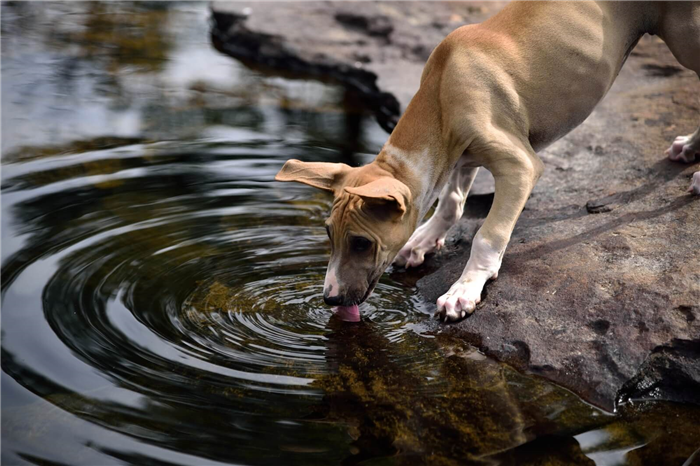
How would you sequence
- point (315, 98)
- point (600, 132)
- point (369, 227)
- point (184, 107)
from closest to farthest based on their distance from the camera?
1. point (369, 227)
2. point (600, 132)
3. point (184, 107)
4. point (315, 98)

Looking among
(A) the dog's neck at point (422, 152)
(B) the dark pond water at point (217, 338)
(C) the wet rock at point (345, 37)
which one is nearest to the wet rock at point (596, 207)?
(A) the dog's neck at point (422, 152)

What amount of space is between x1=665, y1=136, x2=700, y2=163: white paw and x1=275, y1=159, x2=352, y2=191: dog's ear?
8.45ft

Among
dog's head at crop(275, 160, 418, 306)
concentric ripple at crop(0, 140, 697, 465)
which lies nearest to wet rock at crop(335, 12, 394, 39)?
concentric ripple at crop(0, 140, 697, 465)

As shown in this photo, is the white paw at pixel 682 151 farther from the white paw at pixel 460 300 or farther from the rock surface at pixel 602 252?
the white paw at pixel 460 300

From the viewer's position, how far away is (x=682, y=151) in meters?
5.77

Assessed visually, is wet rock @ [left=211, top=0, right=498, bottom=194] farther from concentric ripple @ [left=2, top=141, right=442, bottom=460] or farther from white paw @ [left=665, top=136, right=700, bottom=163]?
white paw @ [left=665, top=136, right=700, bottom=163]

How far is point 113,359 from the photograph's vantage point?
13.9ft

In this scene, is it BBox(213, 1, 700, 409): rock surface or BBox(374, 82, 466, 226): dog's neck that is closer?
BBox(213, 1, 700, 409): rock surface

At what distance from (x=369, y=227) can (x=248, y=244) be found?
1.61m

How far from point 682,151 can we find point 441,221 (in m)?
1.83

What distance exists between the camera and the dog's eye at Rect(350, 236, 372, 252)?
4594 mm

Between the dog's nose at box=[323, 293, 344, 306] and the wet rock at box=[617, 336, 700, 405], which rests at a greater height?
the wet rock at box=[617, 336, 700, 405]

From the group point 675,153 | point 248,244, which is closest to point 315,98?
point 248,244

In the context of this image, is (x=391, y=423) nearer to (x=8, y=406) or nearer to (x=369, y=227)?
(x=369, y=227)
